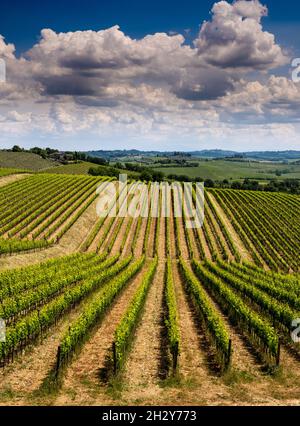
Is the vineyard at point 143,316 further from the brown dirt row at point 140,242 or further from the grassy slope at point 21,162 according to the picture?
the grassy slope at point 21,162

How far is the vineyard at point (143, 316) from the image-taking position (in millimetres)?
18203

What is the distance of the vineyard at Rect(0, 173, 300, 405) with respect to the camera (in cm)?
1820

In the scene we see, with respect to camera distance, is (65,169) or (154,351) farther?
(65,169)

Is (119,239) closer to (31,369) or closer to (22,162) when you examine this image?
(31,369)

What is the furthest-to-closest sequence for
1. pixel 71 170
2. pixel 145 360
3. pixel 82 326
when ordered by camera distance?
pixel 71 170 < pixel 82 326 < pixel 145 360

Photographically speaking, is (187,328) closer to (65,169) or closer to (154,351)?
(154,351)

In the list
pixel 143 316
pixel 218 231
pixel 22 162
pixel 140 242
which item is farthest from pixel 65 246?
pixel 22 162

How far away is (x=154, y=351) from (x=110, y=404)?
21.5 ft

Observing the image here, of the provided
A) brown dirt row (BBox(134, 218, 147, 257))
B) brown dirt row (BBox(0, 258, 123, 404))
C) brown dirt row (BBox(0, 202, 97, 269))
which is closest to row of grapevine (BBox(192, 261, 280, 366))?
brown dirt row (BBox(0, 258, 123, 404))

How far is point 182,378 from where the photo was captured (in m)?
19.1

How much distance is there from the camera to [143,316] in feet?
97.2

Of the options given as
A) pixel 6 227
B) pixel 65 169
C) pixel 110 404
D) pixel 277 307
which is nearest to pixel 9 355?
pixel 110 404

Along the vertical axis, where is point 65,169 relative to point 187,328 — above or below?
above

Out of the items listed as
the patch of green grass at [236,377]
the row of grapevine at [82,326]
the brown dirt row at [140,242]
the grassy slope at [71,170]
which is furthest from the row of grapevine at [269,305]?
the grassy slope at [71,170]
